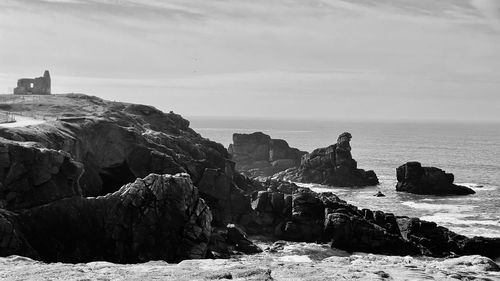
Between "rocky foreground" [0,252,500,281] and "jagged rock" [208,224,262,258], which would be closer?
"rocky foreground" [0,252,500,281]

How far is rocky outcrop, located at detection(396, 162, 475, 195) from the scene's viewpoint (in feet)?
381

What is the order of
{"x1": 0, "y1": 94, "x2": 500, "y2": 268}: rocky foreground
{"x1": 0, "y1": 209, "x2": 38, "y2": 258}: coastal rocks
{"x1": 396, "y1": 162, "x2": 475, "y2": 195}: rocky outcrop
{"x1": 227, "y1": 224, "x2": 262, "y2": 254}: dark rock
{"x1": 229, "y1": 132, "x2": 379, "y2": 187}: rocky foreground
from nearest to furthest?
{"x1": 0, "y1": 209, "x2": 38, "y2": 258}: coastal rocks → {"x1": 0, "y1": 94, "x2": 500, "y2": 268}: rocky foreground → {"x1": 227, "y1": 224, "x2": 262, "y2": 254}: dark rock → {"x1": 396, "y1": 162, "x2": 475, "y2": 195}: rocky outcrop → {"x1": 229, "y1": 132, "x2": 379, "y2": 187}: rocky foreground

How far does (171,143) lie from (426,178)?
5748cm

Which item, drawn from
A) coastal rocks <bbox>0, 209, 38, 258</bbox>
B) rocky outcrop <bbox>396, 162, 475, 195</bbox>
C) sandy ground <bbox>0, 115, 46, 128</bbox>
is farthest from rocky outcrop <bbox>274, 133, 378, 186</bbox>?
coastal rocks <bbox>0, 209, 38, 258</bbox>

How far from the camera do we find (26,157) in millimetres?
54250

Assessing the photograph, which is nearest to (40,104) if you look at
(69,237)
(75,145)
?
(75,145)

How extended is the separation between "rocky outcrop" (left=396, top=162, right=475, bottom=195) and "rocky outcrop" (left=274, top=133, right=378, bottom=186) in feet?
38.7

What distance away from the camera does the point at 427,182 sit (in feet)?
385

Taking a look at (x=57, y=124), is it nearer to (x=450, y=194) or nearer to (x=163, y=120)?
(x=163, y=120)

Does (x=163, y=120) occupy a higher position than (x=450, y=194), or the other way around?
(x=163, y=120)

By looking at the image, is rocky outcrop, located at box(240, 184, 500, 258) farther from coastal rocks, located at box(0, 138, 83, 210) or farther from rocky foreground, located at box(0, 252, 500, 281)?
rocky foreground, located at box(0, 252, 500, 281)

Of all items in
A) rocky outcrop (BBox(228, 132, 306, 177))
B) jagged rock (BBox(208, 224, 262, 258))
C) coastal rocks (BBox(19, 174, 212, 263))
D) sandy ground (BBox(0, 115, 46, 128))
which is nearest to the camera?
coastal rocks (BBox(19, 174, 212, 263))

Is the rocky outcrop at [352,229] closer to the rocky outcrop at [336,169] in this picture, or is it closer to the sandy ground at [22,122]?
the sandy ground at [22,122]

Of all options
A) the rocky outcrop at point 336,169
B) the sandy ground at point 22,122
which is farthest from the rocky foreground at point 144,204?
the rocky outcrop at point 336,169
